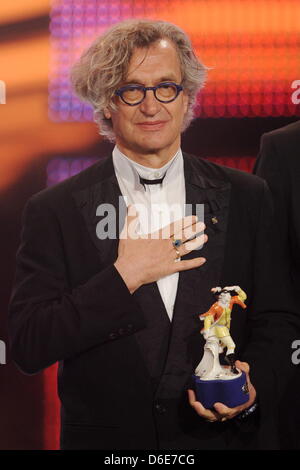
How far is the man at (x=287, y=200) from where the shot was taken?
211 centimetres

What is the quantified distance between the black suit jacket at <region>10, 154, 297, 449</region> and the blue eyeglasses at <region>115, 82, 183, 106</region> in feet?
0.75

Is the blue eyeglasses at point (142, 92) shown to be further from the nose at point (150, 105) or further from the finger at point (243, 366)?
the finger at point (243, 366)

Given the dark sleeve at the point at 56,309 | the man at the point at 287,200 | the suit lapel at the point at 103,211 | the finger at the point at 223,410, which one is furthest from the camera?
the man at the point at 287,200

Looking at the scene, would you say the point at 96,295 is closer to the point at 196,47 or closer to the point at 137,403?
the point at 137,403

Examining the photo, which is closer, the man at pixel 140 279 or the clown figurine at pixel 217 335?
the clown figurine at pixel 217 335

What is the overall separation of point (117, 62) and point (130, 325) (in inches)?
27.4

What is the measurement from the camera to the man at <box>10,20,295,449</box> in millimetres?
1886

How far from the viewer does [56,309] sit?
73.6 inches

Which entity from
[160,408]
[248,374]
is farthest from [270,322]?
[160,408]

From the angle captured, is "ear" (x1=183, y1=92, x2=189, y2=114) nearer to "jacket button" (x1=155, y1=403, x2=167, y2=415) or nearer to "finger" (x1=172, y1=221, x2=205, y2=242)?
"finger" (x1=172, y1=221, x2=205, y2=242)

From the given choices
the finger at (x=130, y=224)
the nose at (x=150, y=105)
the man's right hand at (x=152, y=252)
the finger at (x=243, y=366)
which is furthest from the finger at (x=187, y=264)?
the nose at (x=150, y=105)

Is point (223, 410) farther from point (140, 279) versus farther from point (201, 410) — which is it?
point (140, 279)

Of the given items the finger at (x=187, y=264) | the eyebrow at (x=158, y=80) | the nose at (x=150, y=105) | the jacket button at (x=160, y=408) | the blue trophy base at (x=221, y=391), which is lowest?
the jacket button at (x=160, y=408)

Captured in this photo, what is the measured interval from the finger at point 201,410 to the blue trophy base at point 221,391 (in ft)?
0.03
